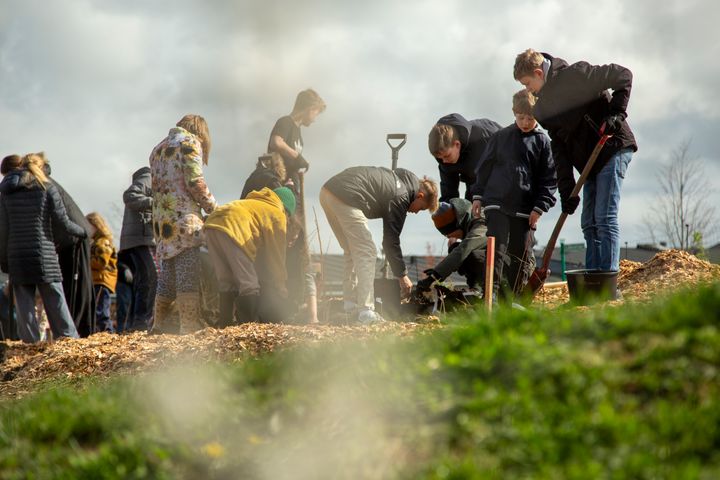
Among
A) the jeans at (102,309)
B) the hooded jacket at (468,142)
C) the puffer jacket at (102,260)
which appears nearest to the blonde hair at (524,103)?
the hooded jacket at (468,142)

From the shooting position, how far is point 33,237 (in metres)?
7.58

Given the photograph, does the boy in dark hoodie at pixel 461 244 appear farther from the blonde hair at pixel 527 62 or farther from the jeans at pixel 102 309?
the jeans at pixel 102 309

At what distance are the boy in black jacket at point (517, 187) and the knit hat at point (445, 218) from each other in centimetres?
50

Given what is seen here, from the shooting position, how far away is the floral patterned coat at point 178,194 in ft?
21.6

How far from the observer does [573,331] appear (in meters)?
3.13

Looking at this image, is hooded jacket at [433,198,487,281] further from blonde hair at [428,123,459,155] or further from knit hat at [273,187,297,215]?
knit hat at [273,187,297,215]

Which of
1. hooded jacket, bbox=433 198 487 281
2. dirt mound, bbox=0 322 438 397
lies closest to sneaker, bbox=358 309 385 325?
dirt mound, bbox=0 322 438 397

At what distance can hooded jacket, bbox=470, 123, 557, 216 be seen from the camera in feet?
21.5

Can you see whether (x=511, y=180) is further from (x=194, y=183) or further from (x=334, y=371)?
(x=334, y=371)

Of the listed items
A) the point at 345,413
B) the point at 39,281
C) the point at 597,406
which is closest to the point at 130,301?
the point at 39,281

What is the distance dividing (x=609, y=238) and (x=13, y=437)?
4512 millimetres

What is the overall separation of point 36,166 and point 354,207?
3320 mm

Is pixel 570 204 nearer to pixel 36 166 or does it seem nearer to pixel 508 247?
pixel 508 247

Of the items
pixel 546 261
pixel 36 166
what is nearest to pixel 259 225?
pixel 546 261
